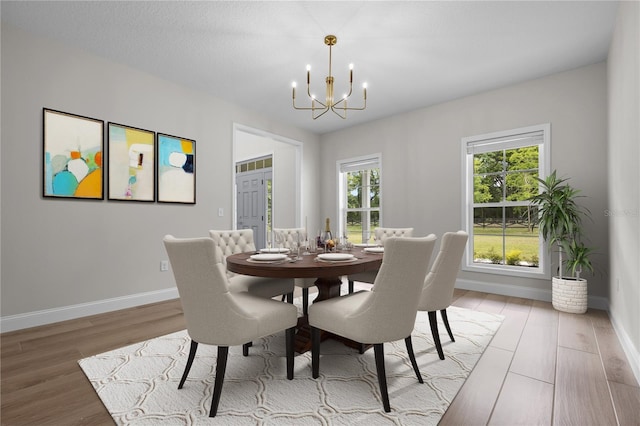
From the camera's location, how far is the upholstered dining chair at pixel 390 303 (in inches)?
60.2

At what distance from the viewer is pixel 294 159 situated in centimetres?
578

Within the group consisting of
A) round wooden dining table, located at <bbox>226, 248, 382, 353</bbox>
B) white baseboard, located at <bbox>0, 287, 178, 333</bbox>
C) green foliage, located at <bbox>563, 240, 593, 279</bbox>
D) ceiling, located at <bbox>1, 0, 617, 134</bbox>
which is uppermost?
ceiling, located at <bbox>1, 0, 617, 134</bbox>

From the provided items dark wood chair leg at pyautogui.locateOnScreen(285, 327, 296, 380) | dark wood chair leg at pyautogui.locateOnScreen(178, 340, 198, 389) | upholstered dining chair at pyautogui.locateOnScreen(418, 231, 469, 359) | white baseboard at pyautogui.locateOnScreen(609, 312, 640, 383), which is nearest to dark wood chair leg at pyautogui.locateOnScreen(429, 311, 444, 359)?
upholstered dining chair at pyautogui.locateOnScreen(418, 231, 469, 359)

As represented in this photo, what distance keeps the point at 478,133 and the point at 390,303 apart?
3502mm

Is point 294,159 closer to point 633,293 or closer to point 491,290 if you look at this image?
point 491,290

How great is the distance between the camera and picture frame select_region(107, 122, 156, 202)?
3229 millimetres

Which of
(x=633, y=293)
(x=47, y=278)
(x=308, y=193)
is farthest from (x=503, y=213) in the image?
(x=47, y=278)

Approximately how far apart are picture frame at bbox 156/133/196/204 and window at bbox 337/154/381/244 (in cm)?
264

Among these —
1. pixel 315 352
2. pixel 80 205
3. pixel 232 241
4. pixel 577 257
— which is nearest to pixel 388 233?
pixel 232 241

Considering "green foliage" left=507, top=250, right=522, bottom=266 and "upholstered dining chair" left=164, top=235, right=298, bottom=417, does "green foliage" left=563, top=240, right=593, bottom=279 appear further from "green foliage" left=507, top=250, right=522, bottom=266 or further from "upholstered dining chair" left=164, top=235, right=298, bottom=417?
"upholstered dining chair" left=164, top=235, right=298, bottom=417

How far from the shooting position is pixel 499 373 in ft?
6.31

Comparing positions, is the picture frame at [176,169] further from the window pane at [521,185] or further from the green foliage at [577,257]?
the green foliage at [577,257]

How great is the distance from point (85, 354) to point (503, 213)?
15.6 ft

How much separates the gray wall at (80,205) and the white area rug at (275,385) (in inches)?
49.2
